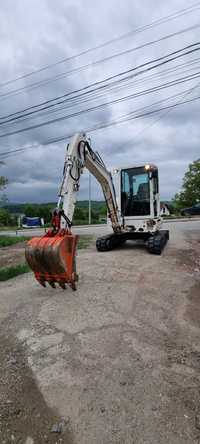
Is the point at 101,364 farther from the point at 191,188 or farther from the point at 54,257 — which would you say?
the point at 191,188

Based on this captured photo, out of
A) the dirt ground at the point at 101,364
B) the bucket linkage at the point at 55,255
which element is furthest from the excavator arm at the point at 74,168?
the dirt ground at the point at 101,364

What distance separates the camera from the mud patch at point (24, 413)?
239 centimetres

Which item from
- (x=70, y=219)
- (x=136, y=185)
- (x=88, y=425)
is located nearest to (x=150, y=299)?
(x=70, y=219)

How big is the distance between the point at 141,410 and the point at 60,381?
2.78 ft

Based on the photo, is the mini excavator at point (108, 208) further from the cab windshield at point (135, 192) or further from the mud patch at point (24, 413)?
the mud patch at point (24, 413)

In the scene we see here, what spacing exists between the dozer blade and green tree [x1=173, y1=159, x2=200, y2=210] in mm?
36275

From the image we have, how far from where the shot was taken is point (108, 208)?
8758 mm

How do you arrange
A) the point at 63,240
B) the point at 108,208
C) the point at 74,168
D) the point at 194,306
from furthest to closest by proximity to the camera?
the point at 108,208 < the point at 74,168 < the point at 194,306 < the point at 63,240

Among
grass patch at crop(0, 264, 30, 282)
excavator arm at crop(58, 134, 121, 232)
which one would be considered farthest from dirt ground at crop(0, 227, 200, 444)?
grass patch at crop(0, 264, 30, 282)

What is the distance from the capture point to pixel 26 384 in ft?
9.80

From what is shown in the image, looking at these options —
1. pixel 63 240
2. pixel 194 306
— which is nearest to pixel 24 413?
pixel 63 240

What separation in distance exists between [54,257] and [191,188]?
37.6m

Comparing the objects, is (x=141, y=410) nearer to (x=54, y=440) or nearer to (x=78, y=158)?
(x=54, y=440)

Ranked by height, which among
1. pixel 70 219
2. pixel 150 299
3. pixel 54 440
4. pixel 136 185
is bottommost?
pixel 54 440
